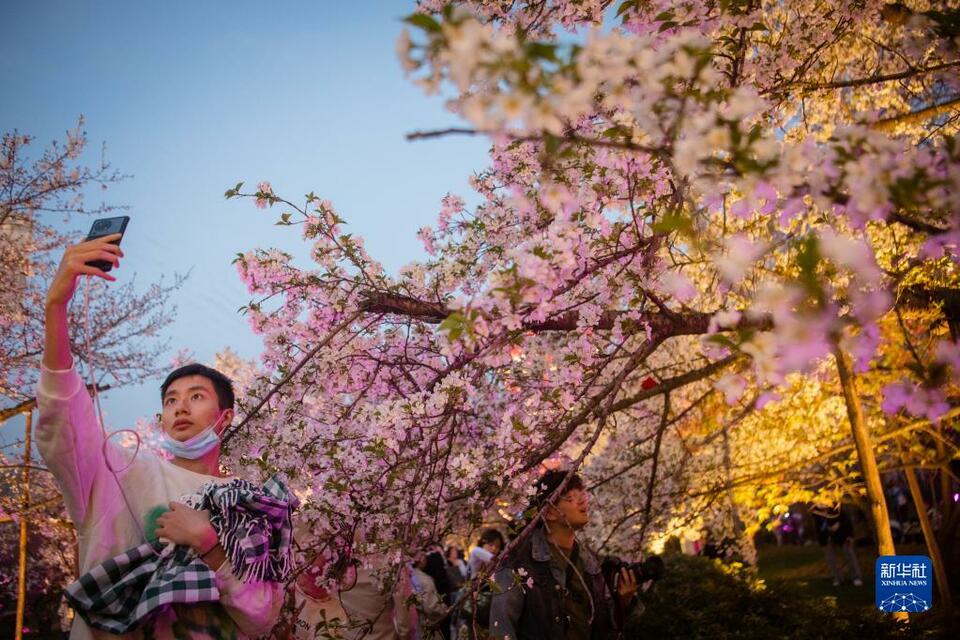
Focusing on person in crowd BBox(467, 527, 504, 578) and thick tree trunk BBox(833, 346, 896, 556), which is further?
person in crowd BBox(467, 527, 504, 578)

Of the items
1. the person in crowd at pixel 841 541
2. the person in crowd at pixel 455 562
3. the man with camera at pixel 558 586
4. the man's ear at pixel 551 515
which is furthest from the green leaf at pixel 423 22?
the person in crowd at pixel 841 541

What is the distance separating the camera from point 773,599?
5730mm

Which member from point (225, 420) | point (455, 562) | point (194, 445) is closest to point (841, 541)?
point (455, 562)

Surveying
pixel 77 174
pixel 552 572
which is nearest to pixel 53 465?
pixel 552 572

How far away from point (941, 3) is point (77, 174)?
8.88 metres

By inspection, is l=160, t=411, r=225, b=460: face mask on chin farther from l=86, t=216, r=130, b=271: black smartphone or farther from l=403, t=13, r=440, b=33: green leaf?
l=403, t=13, r=440, b=33: green leaf

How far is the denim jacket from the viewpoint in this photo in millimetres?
3420

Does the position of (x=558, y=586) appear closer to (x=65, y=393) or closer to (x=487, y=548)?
(x=65, y=393)

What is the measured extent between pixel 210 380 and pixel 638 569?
257 cm

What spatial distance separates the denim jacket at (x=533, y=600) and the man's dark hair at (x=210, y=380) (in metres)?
1.56

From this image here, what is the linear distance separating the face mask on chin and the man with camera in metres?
1.51

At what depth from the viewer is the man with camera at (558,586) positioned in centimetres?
344

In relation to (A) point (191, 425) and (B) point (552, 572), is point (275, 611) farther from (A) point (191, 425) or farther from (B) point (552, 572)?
(B) point (552, 572)

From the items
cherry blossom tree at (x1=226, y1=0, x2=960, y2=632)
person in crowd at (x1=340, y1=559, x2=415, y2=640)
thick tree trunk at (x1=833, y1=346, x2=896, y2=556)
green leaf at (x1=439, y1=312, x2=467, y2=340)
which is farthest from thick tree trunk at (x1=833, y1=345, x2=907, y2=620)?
green leaf at (x1=439, y1=312, x2=467, y2=340)
